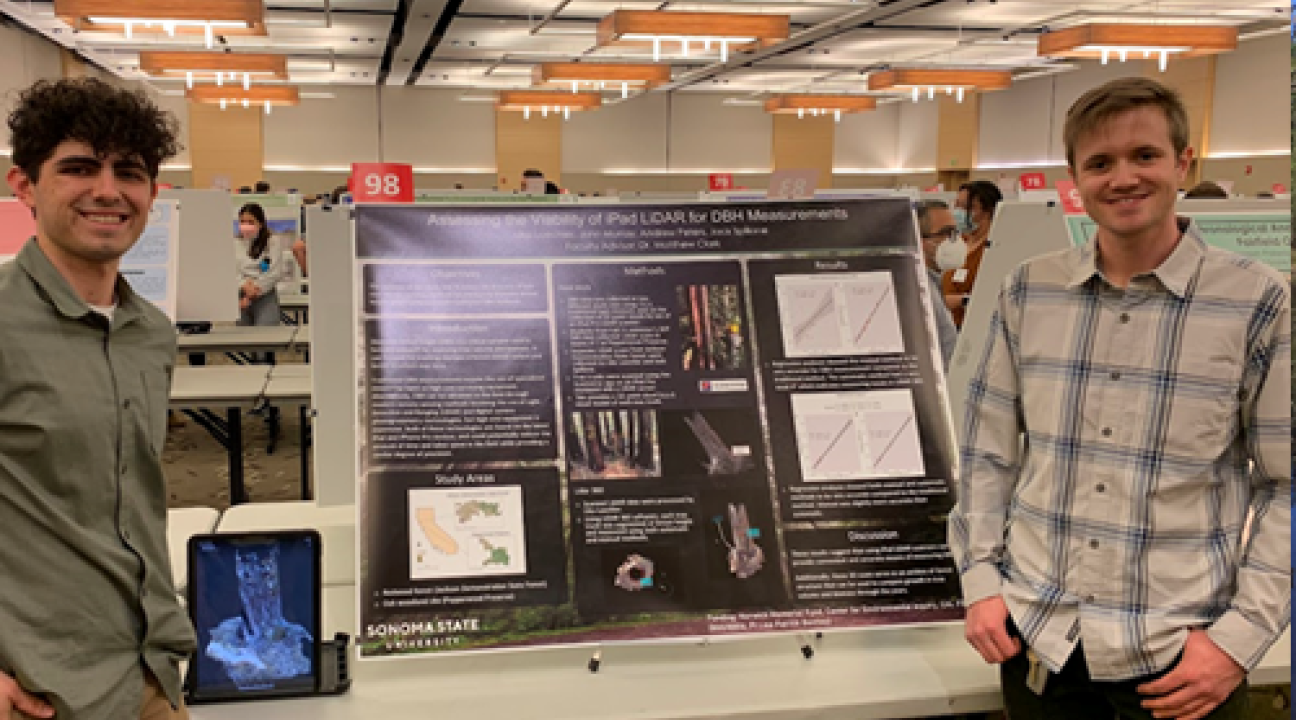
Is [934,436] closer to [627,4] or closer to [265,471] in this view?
[265,471]

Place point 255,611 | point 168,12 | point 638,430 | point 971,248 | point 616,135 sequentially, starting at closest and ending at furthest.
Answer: point 255,611 < point 638,430 < point 971,248 < point 168,12 < point 616,135

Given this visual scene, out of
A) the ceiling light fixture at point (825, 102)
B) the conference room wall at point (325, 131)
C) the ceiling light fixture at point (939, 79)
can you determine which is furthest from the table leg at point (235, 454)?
the conference room wall at point (325, 131)

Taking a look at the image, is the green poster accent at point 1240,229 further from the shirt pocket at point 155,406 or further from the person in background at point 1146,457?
the shirt pocket at point 155,406

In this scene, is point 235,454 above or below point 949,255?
below

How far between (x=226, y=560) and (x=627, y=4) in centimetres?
980

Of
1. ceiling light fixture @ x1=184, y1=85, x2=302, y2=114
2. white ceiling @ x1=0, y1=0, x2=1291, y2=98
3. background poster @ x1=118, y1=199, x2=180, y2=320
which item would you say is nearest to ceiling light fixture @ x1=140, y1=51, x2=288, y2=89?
white ceiling @ x1=0, y1=0, x2=1291, y2=98

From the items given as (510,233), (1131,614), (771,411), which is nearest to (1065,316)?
(1131,614)

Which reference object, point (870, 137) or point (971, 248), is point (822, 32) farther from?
point (870, 137)

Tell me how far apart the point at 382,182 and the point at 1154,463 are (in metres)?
3.49

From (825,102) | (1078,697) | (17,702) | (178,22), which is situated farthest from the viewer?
(825,102)

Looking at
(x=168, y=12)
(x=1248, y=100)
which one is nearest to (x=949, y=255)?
(x=168, y=12)

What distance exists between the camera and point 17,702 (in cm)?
124

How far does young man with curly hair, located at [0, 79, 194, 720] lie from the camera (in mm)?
1255

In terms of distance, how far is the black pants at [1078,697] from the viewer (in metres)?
1.43
